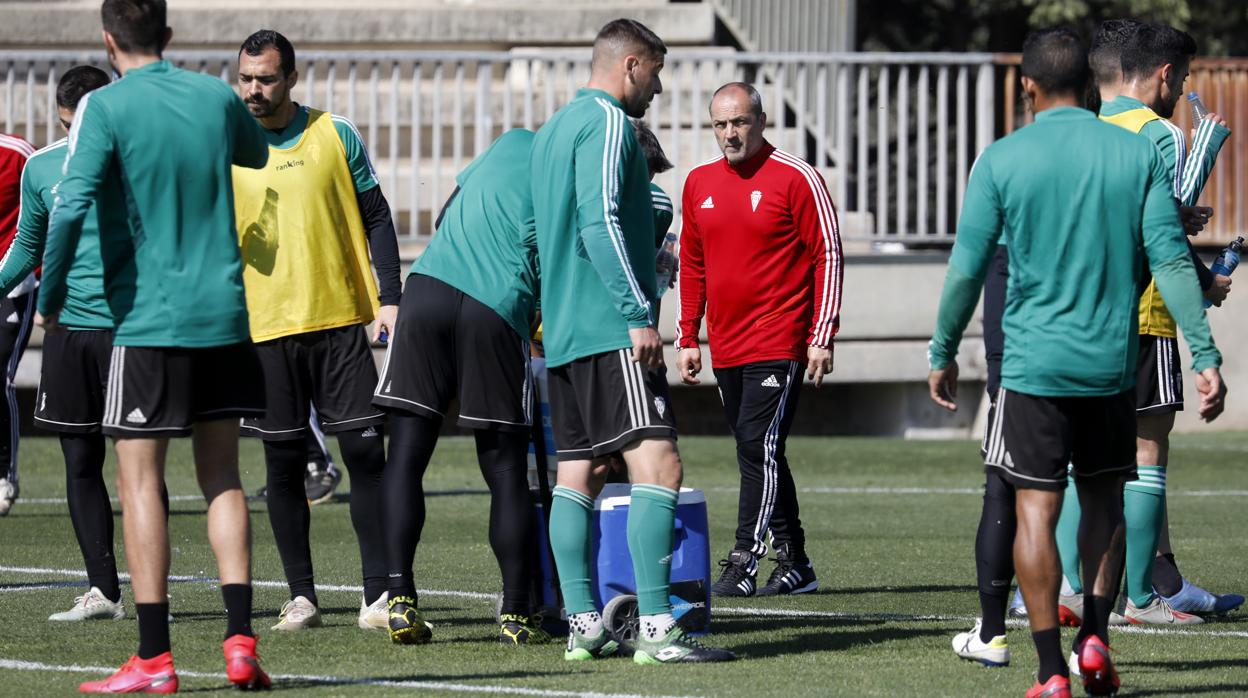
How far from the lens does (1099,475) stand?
230 inches

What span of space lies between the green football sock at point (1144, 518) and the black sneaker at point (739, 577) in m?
1.79

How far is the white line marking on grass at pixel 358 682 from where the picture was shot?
5.76 meters

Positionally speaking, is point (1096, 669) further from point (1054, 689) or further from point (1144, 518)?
point (1144, 518)

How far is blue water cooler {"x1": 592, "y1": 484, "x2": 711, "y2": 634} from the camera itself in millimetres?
6879

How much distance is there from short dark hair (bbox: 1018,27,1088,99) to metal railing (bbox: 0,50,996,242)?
1032 cm

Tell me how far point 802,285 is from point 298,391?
8.26 ft

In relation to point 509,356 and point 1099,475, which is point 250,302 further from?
point 1099,475

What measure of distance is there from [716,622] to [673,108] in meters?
9.46

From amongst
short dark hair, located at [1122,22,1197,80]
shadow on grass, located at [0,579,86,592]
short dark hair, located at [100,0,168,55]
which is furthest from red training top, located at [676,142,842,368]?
→ short dark hair, located at [100,0,168,55]

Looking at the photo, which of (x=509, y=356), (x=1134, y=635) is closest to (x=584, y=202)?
(x=509, y=356)

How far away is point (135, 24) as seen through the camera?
573 cm

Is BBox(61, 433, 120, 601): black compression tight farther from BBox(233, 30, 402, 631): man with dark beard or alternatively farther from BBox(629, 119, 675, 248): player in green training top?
BBox(629, 119, 675, 248): player in green training top

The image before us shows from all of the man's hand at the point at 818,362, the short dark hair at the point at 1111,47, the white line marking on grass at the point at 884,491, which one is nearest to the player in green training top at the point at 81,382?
the man's hand at the point at 818,362

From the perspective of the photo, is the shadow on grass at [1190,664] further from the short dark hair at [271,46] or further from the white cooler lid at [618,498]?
the short dark hair at [271,46]
